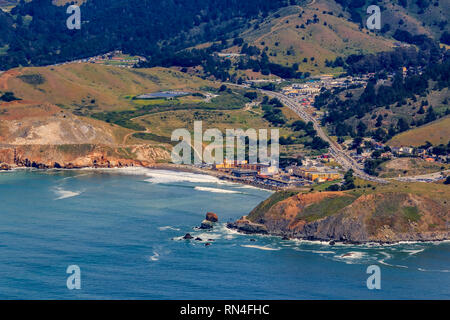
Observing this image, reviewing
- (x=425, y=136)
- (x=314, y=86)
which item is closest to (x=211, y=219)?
(x=425, y=136)

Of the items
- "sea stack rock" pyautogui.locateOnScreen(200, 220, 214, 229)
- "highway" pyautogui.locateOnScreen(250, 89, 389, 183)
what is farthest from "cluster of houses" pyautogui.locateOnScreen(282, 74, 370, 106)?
"sea stack rock" pyautogui.locateOnScreen(200, 220, 214, 229)

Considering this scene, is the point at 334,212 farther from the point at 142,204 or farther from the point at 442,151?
the point at 442,151

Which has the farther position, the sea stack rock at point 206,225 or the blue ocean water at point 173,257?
the sea stack rock at point 206,225

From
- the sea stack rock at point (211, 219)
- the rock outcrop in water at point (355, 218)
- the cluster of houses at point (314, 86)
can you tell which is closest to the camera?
the rock outcrop in water at point (355, 218)

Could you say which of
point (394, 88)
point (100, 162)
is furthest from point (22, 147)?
point (394, 88)

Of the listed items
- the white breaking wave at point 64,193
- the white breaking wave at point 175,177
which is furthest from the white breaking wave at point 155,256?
the white breaking wave at point 175,177

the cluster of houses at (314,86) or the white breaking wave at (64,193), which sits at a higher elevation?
the cluster of houses at (314,86)

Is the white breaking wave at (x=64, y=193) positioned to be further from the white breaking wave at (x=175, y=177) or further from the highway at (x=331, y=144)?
the highway at (x=331, y=144)
